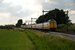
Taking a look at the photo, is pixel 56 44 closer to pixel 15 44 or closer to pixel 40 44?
pixel 40 44

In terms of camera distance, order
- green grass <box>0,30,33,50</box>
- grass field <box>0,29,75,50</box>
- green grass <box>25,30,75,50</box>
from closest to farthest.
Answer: green grass <box>25,30,75,50</box> < grass field <box>0,29,75,50</box> < green grass <box>0,30,33,50</box>

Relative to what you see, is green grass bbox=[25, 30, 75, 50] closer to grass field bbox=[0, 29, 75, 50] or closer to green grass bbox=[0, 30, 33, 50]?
grass field bbox=[0, 29, 75, 50]

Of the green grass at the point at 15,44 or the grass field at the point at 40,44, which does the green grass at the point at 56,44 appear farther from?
the green grass at the point at 15,44

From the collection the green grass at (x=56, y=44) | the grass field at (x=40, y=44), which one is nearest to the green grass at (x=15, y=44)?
the grass field at (x=40, y=44)

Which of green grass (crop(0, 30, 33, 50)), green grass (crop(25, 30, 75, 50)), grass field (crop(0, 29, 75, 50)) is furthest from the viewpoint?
green grass (crop(0, 30, 33, 50))

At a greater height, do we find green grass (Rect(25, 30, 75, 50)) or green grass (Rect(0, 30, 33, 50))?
green grass (Rect(25, 30, 75, 50))

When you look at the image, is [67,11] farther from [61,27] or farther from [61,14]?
[61,14]

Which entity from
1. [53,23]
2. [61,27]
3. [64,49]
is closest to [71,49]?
[64,49]

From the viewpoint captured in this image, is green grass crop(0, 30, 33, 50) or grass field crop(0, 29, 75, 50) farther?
green grass crop(0, 30, 33, 50)

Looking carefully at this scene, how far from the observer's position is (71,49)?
22.2m

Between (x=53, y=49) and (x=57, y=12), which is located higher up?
(x=57, y=12)

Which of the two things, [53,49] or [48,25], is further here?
[48,25]

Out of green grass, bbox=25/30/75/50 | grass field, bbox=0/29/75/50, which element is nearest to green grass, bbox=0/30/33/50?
grass field, bbox=0/29/75/50

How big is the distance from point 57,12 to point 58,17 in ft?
25.9
